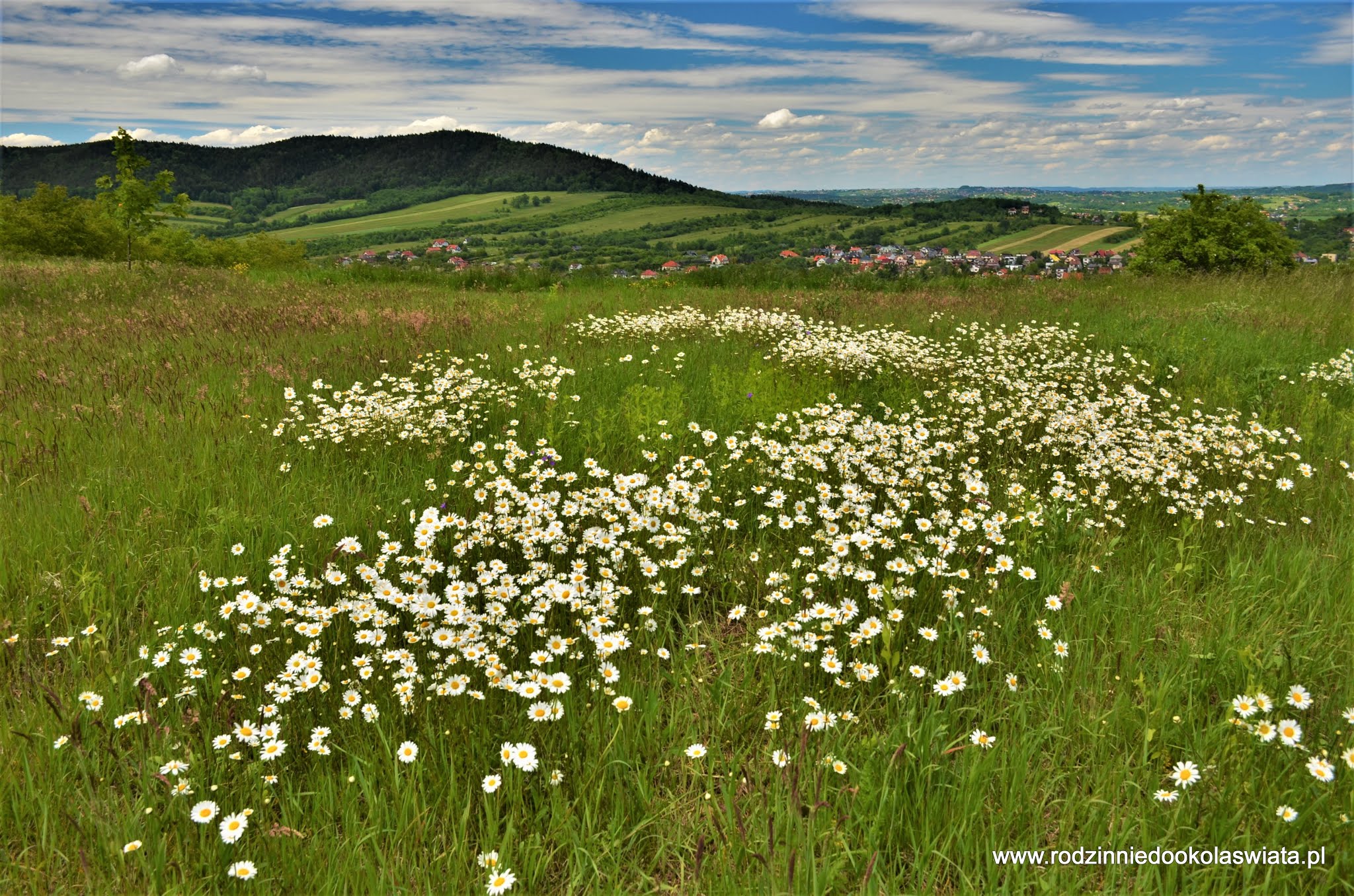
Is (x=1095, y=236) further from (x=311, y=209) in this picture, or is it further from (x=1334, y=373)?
(x=311, y=209)

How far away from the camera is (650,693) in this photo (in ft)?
9.59

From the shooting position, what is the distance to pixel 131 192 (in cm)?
1919

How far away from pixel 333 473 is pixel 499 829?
11.4ft

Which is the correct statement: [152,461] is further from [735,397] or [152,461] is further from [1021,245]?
[1021,245]

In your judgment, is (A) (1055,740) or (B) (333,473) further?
(B) (333,473)

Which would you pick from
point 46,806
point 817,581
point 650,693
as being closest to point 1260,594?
point 817,581

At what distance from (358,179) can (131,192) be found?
695ft

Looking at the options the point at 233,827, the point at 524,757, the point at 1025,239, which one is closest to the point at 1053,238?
the point at 1025,239

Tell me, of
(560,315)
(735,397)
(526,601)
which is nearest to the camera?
(526,601)

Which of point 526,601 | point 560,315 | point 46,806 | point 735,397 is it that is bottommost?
point 46,806

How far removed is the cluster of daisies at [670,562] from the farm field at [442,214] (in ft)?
484

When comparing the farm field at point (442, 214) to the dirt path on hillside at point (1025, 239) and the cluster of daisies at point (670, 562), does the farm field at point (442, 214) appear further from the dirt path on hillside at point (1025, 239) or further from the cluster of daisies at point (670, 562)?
the cluster of daisies at point (670, 562)

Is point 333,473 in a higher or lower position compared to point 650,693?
higher

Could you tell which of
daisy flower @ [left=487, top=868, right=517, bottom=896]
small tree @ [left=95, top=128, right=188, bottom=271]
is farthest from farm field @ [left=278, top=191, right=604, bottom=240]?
daisy flower @ [left=487, top=868, right=517, bottom=896]
